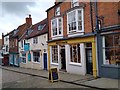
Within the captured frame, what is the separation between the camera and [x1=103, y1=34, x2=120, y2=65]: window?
542 inches

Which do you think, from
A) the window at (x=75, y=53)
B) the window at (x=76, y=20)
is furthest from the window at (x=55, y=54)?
the window at (x=76, y=20)

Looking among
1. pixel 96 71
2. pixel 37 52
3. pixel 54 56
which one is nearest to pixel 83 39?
pixel 96 71

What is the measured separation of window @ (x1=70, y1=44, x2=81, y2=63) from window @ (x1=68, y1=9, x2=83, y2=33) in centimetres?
153

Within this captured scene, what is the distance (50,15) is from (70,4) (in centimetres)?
487

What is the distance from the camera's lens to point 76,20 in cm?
1775

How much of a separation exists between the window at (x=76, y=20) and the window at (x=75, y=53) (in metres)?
1.53

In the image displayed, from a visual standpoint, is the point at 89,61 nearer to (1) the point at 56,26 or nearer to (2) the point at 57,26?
(2) the point at 57,26

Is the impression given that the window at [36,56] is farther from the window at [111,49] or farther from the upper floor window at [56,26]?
the window at [111,49]

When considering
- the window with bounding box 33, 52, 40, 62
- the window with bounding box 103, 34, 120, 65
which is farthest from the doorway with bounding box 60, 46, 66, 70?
the window with bounding box 33, 52, 40, 62

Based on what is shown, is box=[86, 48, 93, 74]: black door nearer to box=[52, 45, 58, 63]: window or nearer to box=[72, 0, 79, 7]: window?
box=[72, 0, 79, 7]: window

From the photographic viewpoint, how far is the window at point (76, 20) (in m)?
17.5

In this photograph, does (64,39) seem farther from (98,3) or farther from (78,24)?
(98,3)

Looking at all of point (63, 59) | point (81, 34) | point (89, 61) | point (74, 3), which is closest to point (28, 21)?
point (63, 59)

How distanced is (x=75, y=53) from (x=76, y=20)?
3.11 metres
